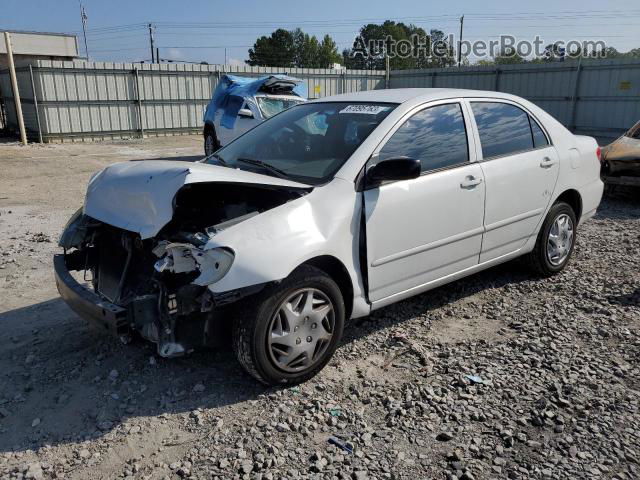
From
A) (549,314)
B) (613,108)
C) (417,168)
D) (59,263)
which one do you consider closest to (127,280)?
(59,263)

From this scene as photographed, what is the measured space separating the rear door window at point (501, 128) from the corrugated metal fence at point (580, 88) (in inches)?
605

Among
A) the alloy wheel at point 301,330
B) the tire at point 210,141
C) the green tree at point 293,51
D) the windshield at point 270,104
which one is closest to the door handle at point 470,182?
the alloy wheel at point 301,330

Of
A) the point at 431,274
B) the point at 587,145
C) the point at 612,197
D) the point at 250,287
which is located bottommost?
the point at 612,197

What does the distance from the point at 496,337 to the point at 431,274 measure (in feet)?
2.23

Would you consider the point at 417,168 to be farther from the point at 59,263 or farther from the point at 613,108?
the point at 613,108

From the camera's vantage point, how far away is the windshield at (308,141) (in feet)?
12.5

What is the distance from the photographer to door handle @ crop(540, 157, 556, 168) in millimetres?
4895

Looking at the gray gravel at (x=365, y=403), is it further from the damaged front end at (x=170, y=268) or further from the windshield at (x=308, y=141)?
the windshield at (x=308, y=141)

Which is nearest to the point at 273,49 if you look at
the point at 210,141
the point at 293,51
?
the point at 293,51

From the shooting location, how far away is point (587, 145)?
5.52m

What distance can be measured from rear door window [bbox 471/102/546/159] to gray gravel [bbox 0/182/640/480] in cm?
132

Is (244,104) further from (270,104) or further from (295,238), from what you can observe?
(295,238)

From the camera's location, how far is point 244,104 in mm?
11930

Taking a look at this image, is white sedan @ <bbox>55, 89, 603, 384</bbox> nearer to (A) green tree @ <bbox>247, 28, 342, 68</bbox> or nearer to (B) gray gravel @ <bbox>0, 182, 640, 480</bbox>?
(B) gray gravel @ <bbox>0, 182, 640, 480</bbox>
